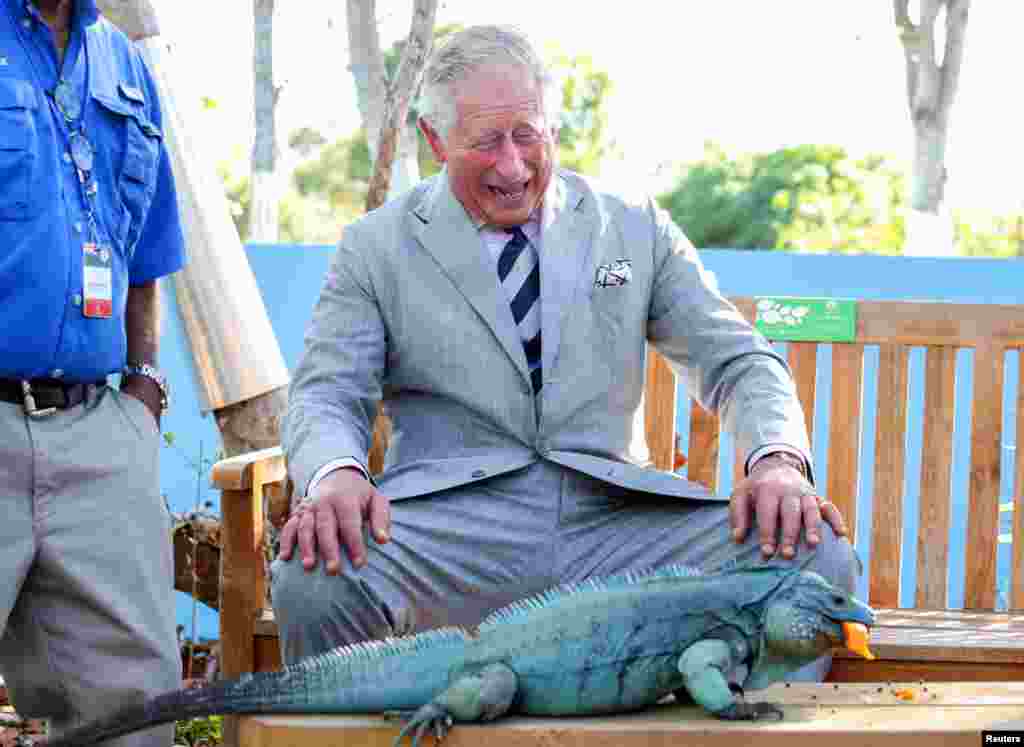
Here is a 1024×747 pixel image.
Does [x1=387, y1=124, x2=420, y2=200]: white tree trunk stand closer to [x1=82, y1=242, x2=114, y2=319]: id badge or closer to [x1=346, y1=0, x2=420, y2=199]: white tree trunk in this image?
[x1=346, y1=0, x2=420, y2=199]: white tree trunk

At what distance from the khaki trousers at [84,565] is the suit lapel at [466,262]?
843 mm

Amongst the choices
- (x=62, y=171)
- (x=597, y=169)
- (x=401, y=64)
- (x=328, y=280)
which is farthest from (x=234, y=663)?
(x=597, y=169)

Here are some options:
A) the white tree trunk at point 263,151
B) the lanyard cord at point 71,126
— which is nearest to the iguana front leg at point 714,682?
the lanyard cord at point 71,126

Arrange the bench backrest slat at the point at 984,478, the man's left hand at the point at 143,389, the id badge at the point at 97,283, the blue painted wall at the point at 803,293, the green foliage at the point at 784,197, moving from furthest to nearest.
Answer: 1. the green foliage at the point at 784,197
2. the blue painted wall at the point at 803,293
3. the bench backrest slat at the point at 984,478
4. the man's left hand at the point at 143,389
5. the id badge at the point at 97,283

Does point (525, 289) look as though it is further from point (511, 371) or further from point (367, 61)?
point (367, 61)

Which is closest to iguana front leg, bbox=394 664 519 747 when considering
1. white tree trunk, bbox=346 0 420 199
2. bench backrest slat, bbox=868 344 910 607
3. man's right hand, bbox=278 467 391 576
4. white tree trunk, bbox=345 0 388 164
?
man's right hand, bbox=278 467 391 576

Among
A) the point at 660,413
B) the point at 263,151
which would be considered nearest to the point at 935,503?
the point at 660,413

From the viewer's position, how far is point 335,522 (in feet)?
10.3

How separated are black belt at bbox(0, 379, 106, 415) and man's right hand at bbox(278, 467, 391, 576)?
0.68 meters

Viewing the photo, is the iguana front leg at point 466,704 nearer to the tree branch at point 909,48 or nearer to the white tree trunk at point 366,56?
the white tree trunk at point 366,56

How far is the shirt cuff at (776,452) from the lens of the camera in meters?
3.38

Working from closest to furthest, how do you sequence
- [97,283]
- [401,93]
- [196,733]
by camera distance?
[97,283] → [196,733] → [401,93]

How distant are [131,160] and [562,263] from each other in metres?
1.10

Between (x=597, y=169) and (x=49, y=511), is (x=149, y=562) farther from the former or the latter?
(x=597, y=169)
